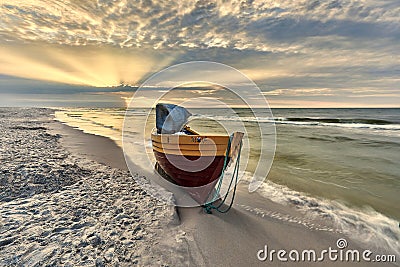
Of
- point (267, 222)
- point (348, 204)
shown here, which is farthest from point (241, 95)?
point (348, 204)

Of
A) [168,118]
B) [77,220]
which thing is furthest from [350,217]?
[77,220]

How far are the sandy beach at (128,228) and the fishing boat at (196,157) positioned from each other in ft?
2.64

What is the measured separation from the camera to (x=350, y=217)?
4840mm

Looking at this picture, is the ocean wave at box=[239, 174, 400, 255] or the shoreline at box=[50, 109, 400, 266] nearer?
the shoreline at box=[50, 109, 400, 266]

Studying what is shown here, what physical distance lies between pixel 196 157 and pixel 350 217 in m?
3.73

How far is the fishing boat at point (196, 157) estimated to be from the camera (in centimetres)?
489

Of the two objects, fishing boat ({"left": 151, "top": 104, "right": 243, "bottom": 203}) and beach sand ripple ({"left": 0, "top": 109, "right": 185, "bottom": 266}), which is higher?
fishing boat ({"left": 151, "top": 104, "right": 243, "bottom": 203})

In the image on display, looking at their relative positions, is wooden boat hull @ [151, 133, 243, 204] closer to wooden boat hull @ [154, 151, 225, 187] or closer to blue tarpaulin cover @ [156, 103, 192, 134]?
wooden boat hull @ [154, 151, 225, 187]

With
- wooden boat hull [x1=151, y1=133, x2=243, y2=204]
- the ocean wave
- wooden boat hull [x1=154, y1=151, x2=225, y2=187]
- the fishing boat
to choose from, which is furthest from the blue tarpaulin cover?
the ocean wave

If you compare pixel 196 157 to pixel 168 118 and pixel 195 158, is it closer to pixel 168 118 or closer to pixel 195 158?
pixel 195 158

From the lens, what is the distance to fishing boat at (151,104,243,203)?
16.0 ft

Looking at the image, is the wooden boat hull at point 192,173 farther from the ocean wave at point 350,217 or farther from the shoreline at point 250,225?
the ocean wave at point 350,217

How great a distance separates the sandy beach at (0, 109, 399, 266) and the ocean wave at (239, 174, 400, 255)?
0.17m

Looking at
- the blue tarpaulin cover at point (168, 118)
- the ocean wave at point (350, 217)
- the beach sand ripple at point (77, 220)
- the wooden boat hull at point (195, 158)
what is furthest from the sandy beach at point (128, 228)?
the blue tarpaulin cover at point (168, 118)
